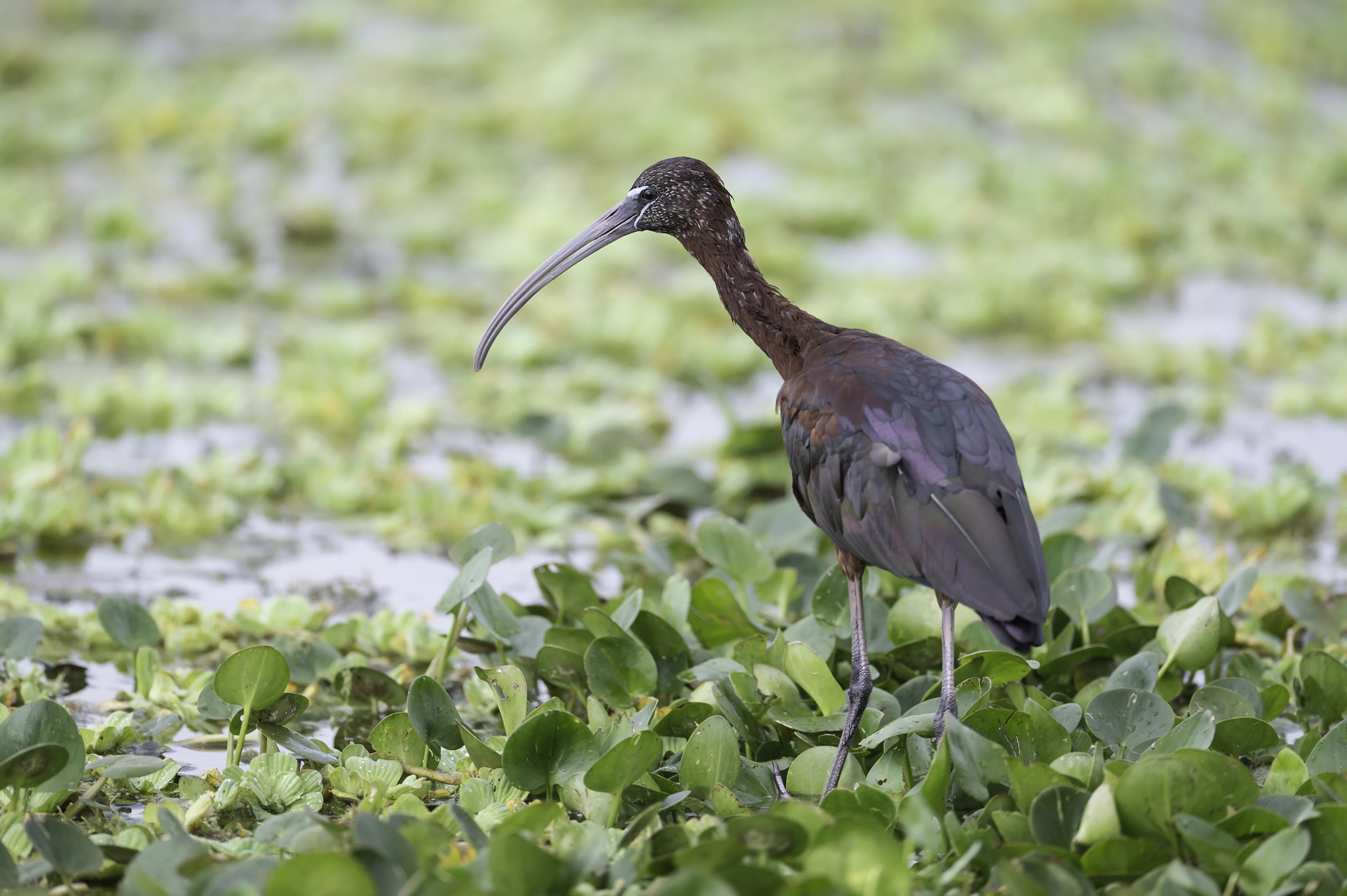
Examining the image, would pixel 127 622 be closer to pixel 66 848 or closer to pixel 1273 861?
pixel 66 848

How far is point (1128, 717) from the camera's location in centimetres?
305

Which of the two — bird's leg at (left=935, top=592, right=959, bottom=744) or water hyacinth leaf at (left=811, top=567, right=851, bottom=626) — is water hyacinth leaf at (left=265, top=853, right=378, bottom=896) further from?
water hyacinth leaf at (left=811, top=567, right=851, bottom=626)

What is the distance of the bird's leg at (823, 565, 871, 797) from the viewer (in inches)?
119

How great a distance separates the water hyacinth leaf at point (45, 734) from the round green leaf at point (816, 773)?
→ 1447 mm

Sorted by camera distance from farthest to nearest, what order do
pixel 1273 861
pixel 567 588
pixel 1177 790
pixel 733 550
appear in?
pixel 733 550 < pixel 567 588 < pixel 1177 790 < pixel 1273 861

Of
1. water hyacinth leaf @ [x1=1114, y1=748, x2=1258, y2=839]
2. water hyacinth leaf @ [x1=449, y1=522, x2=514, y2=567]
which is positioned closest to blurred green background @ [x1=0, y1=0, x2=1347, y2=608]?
water hyacinth leaf @ [x1=449, y1=522, x2=514, y2=567]

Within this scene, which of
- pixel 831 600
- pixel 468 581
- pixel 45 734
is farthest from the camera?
pixel 831 600

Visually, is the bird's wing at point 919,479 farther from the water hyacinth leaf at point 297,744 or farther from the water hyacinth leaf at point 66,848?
the water hyacinth leaf at point 66,848

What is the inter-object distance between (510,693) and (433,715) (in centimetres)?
17

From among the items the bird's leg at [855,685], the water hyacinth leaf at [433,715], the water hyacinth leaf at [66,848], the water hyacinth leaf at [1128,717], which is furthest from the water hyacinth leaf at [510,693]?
the water hyacinth leaf at [1128,717]

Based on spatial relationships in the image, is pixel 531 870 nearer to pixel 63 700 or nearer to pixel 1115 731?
pixel 1115 731

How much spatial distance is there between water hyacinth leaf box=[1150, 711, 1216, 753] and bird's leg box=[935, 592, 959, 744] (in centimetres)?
42

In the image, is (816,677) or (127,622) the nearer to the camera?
(816,677)

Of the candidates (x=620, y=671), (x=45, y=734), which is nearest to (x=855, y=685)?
(x=620, y=671)
